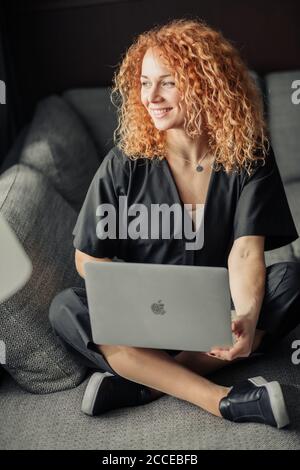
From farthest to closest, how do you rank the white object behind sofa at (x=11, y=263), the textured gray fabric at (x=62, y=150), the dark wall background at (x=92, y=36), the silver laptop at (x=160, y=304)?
the dark wall background at (x=92, y=36)
the textured gray fabric at (x=62, y=150)
the white object behind sofa at (x=11, y=263)
the silver laptop at (x=160, y=304)

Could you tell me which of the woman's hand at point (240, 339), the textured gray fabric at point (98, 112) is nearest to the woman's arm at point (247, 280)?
the woman's hand at point (240, 339)

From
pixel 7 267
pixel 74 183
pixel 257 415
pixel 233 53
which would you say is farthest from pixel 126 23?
pixel 257 415

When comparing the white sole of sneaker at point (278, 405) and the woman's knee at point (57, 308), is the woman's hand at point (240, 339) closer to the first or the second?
the white sole of sneaker at point (278, 405)

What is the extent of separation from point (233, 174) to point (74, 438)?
490 mm

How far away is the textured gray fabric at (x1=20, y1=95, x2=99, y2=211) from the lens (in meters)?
1.47

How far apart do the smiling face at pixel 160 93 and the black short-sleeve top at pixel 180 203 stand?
9 cm

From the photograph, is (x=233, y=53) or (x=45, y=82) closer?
(x=233, y=53)

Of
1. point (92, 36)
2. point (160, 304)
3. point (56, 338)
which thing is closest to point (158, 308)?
point (160, 304)

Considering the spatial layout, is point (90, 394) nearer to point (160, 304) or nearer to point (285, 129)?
point (160, 304)

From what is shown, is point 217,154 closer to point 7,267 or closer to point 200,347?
point 200,347

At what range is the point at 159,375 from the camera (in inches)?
44.4

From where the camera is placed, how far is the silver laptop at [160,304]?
3.26 feet

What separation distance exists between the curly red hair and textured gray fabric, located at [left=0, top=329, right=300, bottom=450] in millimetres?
355

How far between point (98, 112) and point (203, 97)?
21.1 inches
